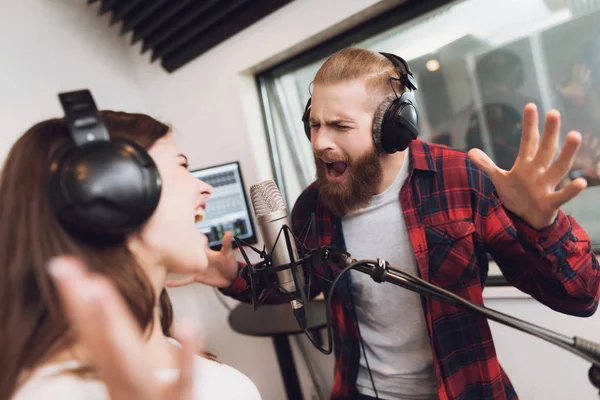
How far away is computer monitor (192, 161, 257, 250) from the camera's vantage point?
2.00 metres

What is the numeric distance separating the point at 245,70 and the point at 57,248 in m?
1.67

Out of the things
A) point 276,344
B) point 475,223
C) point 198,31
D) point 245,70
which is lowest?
point 276,344

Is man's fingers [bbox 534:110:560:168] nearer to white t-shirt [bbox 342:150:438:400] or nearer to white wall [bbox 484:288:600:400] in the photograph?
white t-shirt [bbox 342:150:438:400]

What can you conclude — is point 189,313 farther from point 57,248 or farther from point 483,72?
point 483,72

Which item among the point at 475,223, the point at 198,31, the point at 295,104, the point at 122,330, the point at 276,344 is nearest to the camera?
the point at 122,330

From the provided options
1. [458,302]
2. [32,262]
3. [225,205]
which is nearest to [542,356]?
[458,302]

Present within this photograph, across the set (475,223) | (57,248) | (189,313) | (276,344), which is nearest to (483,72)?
(475,223)

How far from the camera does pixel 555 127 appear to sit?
0.62 m

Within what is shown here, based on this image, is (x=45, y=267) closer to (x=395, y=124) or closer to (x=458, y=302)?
(x=458, y=302)

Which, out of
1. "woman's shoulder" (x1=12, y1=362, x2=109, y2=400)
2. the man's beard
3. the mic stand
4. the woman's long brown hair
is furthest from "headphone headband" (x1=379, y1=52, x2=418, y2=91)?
"woman's shoulder" (x1=12, y1=362, x2=109, y2=400)

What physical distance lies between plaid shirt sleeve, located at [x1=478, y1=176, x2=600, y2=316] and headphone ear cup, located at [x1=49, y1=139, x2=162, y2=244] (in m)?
0.72

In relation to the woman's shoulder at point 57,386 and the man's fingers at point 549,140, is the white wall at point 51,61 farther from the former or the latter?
the man's fingers at point 549,140

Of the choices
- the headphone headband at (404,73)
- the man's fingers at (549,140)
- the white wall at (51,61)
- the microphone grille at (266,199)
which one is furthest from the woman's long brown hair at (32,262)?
the white wall at (51,61)

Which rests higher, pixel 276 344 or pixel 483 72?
pixel 483 72
